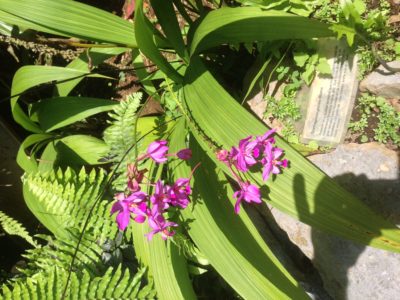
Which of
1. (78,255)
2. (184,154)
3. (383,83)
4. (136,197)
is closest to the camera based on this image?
(136,197)

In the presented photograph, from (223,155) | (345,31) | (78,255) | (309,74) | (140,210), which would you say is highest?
(345,31)

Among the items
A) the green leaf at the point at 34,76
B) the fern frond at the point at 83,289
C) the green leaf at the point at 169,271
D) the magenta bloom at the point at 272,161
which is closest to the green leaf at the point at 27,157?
the green leaf at the point at 34,76

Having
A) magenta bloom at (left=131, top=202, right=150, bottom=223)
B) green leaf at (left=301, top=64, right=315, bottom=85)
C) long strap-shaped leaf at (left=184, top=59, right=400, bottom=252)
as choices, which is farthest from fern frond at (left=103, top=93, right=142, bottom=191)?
green leaf at (left=301, top=64, right=315, bottom=85)

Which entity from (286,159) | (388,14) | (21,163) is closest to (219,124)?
(286,159)

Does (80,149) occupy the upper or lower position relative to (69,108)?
lower

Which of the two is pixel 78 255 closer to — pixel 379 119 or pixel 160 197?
pixel 160 197

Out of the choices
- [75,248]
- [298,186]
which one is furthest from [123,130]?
[298,186]

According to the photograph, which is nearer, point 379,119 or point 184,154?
point 184,154

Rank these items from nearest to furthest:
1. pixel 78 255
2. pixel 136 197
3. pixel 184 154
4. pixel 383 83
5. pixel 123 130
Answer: pixel 136 197 → pixel 184 154 → pixel 383 83 → pixel 123 130 → pixel 78 255

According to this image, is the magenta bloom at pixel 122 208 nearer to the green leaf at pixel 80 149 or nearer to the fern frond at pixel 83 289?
the fern frond at pixel 83 289
